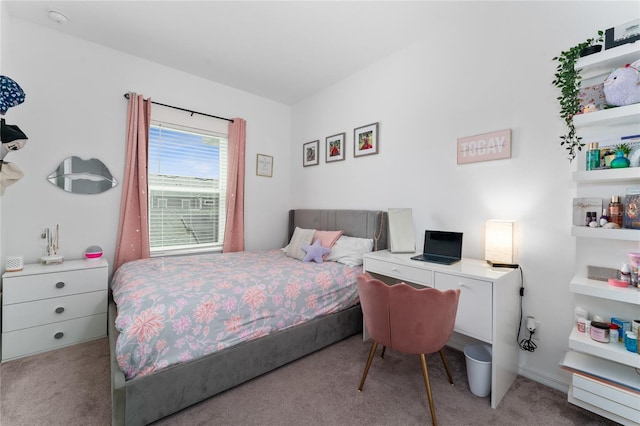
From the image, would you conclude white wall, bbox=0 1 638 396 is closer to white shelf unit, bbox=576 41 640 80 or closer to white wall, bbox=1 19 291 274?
white wall, bbox=1 19 291 274

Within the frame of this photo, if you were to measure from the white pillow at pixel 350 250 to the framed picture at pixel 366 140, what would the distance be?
1.00 m

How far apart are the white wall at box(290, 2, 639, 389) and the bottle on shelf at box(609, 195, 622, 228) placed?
257 mm

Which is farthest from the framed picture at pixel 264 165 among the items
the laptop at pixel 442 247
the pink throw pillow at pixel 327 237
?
the laptop at pixel 442 247

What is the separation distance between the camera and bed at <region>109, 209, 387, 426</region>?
1.42 metres

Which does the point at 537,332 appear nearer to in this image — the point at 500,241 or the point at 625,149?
the point at 500,241

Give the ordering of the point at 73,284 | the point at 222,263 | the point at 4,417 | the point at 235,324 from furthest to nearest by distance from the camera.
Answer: the point at 222,263 → the point at 73,284 → the point at 235,324 → the point at 4,417

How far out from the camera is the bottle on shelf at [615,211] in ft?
4.99

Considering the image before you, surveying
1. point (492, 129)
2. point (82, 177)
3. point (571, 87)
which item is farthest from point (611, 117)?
point (82, 177)

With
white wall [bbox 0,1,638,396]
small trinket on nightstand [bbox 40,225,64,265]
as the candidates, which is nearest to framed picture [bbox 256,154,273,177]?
white wall [bbox 0,1,638,396]

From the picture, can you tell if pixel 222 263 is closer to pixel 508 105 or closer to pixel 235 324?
pixel 235 324

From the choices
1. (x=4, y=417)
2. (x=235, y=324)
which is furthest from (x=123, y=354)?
(x=4, y=417)

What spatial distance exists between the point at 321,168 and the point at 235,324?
2402mm

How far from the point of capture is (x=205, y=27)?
2.46 meters

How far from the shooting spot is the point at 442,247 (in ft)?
7.38
